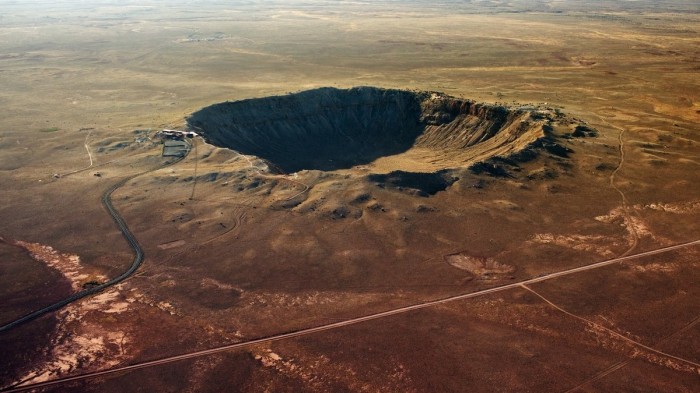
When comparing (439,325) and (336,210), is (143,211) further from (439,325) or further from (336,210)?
(439,325)

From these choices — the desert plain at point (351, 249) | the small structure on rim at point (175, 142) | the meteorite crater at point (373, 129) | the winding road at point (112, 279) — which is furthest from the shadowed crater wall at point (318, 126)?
the winding road at point (112, 279)

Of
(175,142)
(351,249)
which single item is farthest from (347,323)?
(175,142)

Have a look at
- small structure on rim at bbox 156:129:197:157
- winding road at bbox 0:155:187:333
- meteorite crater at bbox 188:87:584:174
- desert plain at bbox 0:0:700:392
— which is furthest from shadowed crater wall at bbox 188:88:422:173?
winding road at bbox 0:155:187:333

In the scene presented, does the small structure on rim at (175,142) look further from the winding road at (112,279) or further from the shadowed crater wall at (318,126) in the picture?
the winding road at (112,279)

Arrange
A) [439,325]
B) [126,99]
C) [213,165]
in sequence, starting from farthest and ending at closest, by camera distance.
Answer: [126,99] → [213,165] → [439,325]

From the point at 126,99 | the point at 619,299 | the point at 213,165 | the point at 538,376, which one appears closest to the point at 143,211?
the point at 213,165

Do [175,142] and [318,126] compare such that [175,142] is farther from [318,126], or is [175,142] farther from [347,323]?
[347,323]
